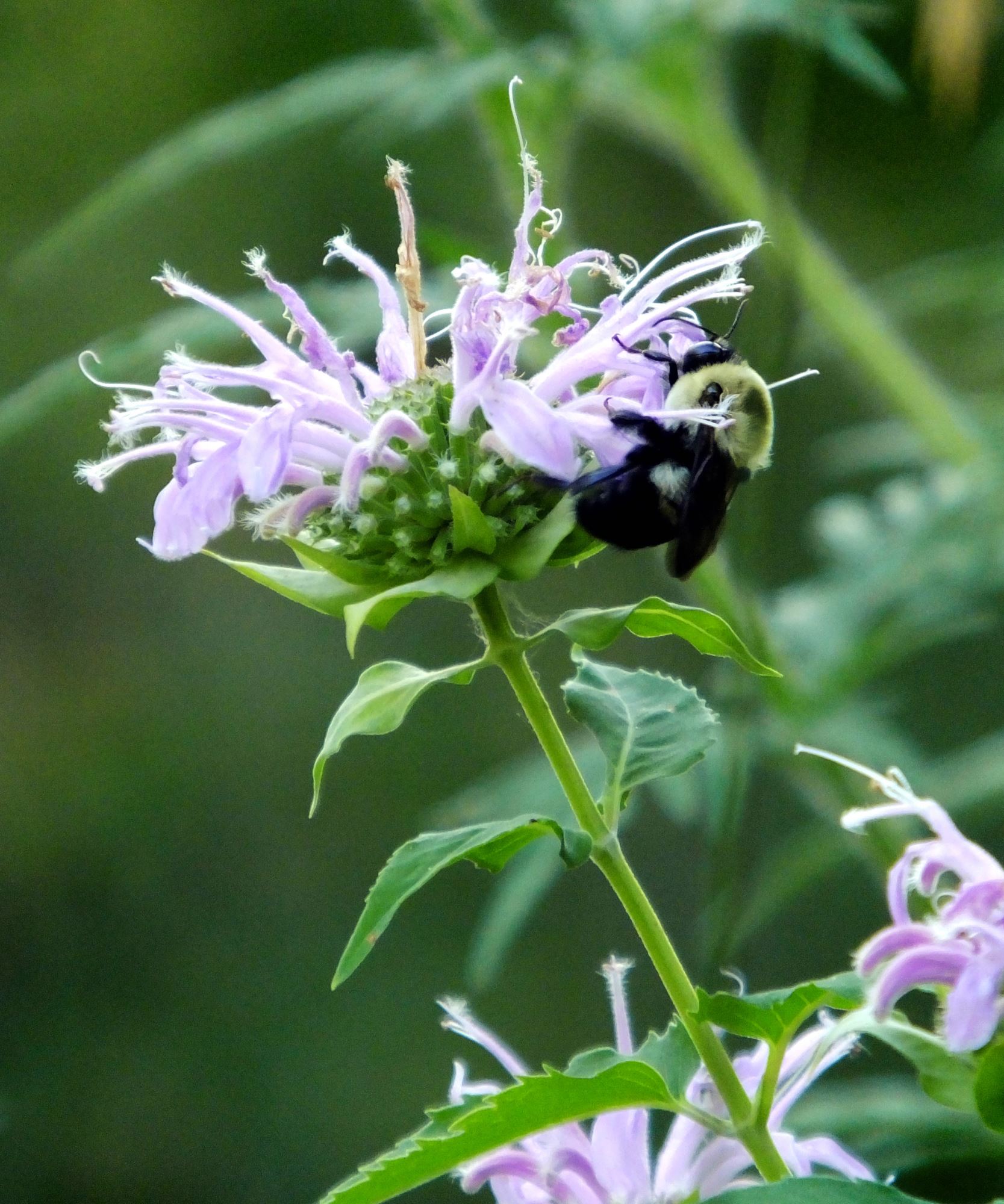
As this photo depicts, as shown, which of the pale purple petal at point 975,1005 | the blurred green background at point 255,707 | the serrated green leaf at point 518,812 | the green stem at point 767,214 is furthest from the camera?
the blurred green background at point 255,707

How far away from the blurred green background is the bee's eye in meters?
1.87

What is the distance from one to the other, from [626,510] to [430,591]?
0.35 feet

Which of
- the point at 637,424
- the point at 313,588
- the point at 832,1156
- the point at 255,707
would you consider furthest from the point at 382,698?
the point at 255,707

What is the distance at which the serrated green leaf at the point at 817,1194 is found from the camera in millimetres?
465

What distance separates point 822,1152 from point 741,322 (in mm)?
738

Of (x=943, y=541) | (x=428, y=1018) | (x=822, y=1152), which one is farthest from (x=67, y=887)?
(x=822, y=1152)

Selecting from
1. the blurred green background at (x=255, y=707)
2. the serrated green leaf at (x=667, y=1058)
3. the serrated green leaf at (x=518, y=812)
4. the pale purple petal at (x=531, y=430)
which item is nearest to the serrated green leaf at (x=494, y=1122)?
the serrated green leaf at (x=667, y=1058)

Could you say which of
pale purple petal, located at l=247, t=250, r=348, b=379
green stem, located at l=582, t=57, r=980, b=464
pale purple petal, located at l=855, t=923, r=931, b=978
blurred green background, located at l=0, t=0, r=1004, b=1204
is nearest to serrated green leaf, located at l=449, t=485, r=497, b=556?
pale purple petal, located at l=247, t=250, r=348, b=379

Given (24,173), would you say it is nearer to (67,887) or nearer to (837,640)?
(67,887)

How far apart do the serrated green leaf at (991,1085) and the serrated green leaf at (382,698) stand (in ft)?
0.75

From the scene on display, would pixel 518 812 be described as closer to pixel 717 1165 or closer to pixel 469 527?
pixel 717 1165

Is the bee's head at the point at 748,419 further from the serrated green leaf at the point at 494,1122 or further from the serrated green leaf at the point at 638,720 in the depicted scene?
the serrated green leaf at the point at 494,1122

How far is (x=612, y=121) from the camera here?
1.54 meters

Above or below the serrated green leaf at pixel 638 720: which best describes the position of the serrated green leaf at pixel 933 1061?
below
